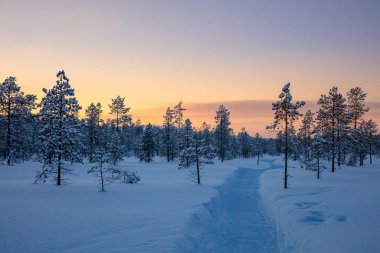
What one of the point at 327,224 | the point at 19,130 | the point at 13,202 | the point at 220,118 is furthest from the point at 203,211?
the point at 220,118

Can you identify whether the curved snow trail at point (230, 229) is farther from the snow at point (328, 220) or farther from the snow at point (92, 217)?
the snow at point (328, 220)

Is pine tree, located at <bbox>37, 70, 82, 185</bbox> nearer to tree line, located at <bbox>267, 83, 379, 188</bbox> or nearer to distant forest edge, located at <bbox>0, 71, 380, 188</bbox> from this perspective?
distant forest edge, located at <bbox>0, 71, 380, 188</bbox>

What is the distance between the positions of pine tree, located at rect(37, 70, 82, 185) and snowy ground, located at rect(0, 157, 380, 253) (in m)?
3.32

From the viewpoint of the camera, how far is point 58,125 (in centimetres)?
2906

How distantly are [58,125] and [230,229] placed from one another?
21602 mm

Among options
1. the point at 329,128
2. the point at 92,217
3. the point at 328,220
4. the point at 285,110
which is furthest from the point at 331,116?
the point at 92,217

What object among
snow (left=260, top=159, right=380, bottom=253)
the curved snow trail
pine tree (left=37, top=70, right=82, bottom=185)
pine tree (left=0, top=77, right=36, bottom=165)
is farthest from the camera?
pine tree (left=0, top=77, right=36, bottom=165)

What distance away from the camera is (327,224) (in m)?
16.0

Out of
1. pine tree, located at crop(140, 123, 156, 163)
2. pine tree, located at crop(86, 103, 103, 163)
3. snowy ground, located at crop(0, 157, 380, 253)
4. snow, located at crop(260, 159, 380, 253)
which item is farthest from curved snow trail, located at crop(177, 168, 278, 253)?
pine tree, located at crop(86, 103, 103, 163)

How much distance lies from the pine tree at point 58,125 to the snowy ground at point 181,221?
332cm

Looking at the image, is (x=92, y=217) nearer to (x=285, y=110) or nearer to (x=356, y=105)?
(x=285, y=110)

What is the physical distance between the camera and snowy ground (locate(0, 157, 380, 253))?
12.9 meters

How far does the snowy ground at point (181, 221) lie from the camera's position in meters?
12.9

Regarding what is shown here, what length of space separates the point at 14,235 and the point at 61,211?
528 centimetres
